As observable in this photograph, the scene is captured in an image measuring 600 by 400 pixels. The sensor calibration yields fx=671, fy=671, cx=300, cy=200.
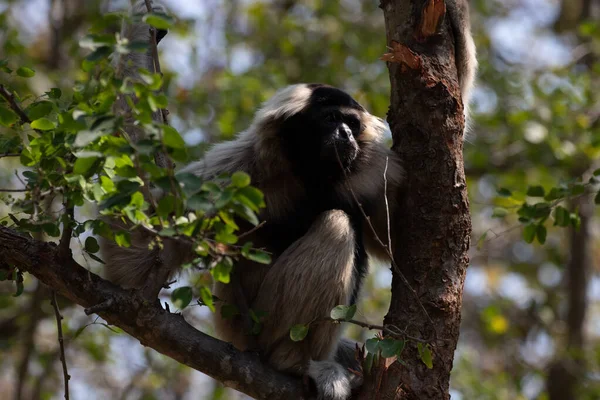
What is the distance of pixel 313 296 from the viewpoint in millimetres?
5148

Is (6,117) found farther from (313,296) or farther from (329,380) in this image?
(329,380)

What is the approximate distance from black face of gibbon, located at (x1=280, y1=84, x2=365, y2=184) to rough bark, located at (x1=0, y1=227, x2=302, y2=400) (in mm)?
1963

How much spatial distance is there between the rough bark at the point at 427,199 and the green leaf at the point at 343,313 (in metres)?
0.61

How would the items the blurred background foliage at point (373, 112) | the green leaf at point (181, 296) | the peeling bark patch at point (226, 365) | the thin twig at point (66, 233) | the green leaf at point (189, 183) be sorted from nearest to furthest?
1. the green leaf at point (189, 183)
2. the green leaf at point (181, 296)
3. the thin twig at point (66, 233)
4. the peeling bark patch at point (226, 365)
5. the blurred background foliage at point (373, 112)

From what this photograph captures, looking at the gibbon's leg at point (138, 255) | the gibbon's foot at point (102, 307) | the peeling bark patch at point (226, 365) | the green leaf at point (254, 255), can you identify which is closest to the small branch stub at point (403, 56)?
the gibbon's leg at point (138, 255)

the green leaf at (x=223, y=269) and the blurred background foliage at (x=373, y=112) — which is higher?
the green leaf at (x=223, y=269)

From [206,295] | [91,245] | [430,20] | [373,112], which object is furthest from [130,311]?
[373,112]

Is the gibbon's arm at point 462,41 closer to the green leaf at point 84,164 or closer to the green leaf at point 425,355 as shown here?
the green leaf at point 425,355

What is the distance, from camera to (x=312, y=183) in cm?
588

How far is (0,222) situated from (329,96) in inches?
118

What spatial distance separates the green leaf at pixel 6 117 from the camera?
3908 mm

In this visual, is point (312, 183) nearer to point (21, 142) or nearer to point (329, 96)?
point (329, 96)

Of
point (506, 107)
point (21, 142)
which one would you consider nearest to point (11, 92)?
point (21, 142)

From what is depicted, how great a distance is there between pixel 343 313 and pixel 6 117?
2.30m
